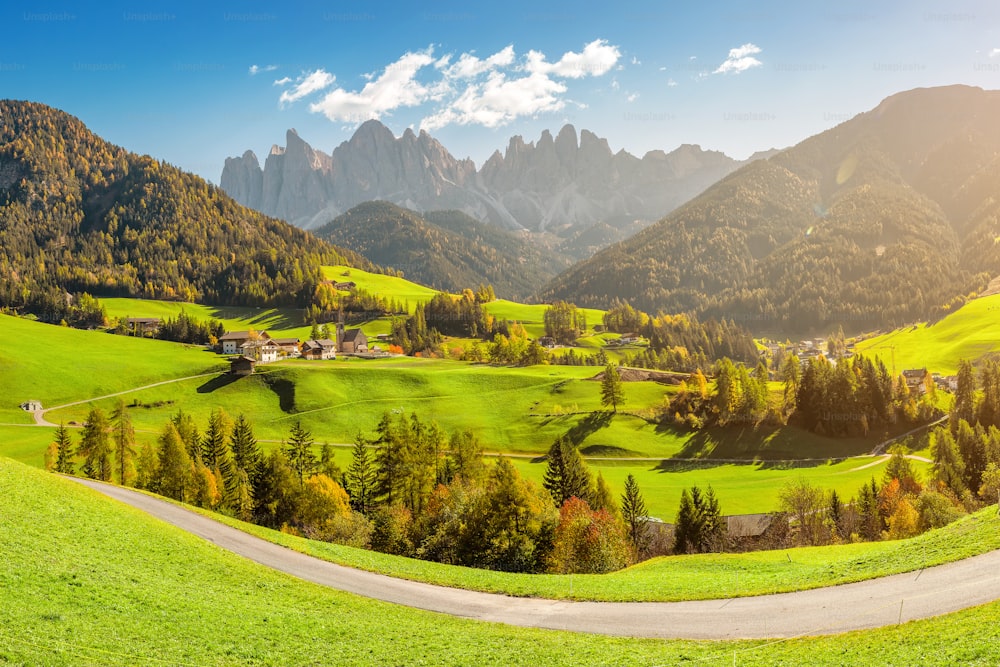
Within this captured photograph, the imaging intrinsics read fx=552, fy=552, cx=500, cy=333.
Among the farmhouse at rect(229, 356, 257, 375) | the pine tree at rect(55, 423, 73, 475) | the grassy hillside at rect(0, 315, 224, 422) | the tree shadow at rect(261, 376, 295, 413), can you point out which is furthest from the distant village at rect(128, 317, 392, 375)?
the pine tree at rect(55, 423, 73, 475)

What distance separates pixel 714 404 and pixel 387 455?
79.0 metres

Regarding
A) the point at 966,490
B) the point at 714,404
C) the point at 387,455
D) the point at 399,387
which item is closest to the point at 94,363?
the point at 399,387

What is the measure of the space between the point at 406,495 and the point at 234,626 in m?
45.3

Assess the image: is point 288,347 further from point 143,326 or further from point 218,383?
point 143,326

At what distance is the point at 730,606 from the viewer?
2669 cm

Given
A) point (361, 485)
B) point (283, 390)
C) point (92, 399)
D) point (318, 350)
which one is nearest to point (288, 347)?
point (318, 350)

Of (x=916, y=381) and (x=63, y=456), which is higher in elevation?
(x=63, y=456)

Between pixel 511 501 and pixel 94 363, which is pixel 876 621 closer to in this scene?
pixel 511 501

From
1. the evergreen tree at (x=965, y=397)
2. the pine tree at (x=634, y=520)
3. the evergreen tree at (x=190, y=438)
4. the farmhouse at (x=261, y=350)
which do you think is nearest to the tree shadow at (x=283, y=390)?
the farmhouse at (x=261, y=350)

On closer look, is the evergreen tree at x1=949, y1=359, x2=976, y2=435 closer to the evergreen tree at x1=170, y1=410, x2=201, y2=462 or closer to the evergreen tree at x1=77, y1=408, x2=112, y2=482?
the evergreen tree at x1=170, y1=410, x2=201, y2=462

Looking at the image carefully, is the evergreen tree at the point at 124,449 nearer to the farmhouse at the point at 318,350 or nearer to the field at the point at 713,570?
the field at the point at 713,570

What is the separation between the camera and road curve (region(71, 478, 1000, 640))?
73.9 ft

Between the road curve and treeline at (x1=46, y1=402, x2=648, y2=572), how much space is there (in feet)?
64.4

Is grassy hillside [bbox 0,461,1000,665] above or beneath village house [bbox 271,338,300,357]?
beneath
